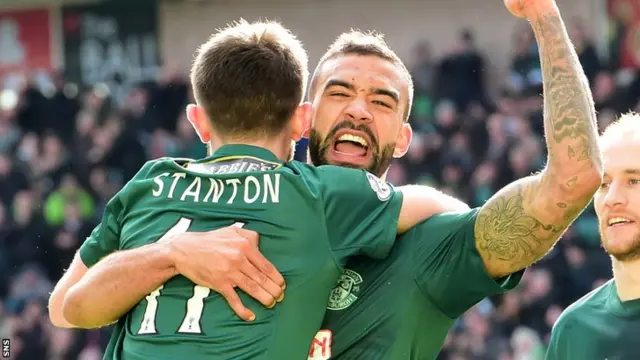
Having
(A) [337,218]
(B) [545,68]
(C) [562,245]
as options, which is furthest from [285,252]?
(C) [562,245]

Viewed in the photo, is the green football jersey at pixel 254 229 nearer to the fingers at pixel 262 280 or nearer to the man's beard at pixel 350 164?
the fingers at pixel 262 280

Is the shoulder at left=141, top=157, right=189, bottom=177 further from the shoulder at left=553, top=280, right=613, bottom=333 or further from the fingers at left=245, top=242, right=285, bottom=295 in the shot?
the shoulder at left=553, top=280, right=613, bottom=333

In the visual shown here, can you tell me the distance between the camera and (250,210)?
3801 millimetres

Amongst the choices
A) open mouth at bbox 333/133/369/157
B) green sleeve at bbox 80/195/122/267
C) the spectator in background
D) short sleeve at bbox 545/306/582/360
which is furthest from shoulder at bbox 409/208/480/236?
the spectator in background

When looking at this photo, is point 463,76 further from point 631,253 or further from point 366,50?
point 366,50

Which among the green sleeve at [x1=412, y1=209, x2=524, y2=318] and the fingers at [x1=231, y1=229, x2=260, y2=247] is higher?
the fingers at [x1=231, y1=229, x2=260, y2=247]

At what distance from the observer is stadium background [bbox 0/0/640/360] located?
13922 millimetres

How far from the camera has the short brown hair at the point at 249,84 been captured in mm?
3896

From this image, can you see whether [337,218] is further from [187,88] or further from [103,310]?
[187,88]

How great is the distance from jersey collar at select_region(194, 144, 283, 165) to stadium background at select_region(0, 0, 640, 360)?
945 centimetres

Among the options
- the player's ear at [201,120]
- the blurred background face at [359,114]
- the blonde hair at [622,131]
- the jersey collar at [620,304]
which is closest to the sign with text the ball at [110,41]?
the blonde hair at [622,131]

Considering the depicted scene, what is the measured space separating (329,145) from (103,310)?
1.21 m

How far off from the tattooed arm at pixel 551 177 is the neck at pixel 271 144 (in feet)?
2.18

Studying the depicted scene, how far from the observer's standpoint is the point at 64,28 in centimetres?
2305
